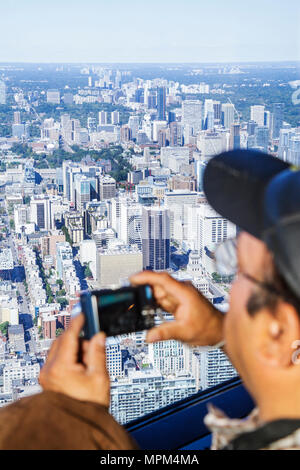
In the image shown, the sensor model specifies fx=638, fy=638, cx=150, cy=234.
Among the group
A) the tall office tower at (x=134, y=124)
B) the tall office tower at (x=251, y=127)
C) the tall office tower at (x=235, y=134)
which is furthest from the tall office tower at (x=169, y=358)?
the tall office tower at (x=134, y=124)

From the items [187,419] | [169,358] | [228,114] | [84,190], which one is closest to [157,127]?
[84,190]

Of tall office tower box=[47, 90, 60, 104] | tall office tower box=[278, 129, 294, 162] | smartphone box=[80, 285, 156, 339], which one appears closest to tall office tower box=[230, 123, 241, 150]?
tall office tower box=[278, 129, 294, 162]

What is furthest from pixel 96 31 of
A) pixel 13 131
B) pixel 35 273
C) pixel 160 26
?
pixel 35 273

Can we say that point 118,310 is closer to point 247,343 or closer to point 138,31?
point 247,343

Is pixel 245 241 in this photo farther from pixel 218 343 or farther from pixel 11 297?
pixel 11 297

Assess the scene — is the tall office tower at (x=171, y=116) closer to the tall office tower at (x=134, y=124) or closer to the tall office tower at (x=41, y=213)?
the tall office tower at (x=134, y=124)

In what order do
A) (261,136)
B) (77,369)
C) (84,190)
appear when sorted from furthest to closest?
1. (84,190)
2. (261,136)
3. (77,369)
